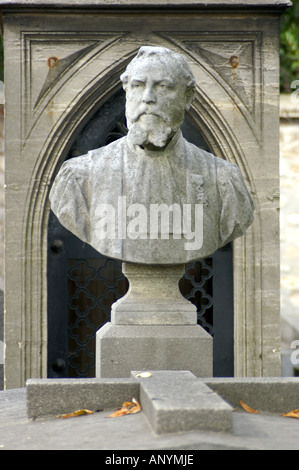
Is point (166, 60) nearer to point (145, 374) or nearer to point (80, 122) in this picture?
point (145, 374)

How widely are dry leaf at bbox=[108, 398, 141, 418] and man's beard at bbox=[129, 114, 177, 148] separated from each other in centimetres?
133

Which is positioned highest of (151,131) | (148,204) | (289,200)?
(151,131)

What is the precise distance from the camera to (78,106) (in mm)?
6375

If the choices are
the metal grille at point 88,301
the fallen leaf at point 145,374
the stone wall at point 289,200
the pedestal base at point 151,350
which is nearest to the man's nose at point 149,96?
the pedestal base at point 151,350

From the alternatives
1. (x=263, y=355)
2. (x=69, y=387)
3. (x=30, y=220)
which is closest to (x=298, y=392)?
(x=69, y=387)

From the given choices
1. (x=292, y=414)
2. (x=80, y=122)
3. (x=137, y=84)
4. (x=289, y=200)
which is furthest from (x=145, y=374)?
(x=289, y=200)

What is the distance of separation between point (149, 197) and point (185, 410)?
4.98ft

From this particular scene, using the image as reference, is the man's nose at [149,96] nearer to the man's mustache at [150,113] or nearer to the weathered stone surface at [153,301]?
the man's mustache at [150,113]

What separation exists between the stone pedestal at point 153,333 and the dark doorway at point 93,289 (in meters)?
2.26

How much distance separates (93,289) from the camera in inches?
267

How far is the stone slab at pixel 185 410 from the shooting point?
3.05 meters

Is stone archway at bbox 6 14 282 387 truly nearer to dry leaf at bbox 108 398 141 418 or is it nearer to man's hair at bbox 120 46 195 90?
man's hair at bbox 120 46 195 90

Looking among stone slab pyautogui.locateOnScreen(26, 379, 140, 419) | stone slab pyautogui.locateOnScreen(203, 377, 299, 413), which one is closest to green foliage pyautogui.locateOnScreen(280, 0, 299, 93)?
stone slab pyautogui.locateOnScreen(203, 377, 299, 413)

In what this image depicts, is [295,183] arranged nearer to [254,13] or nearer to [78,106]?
[254,13]
